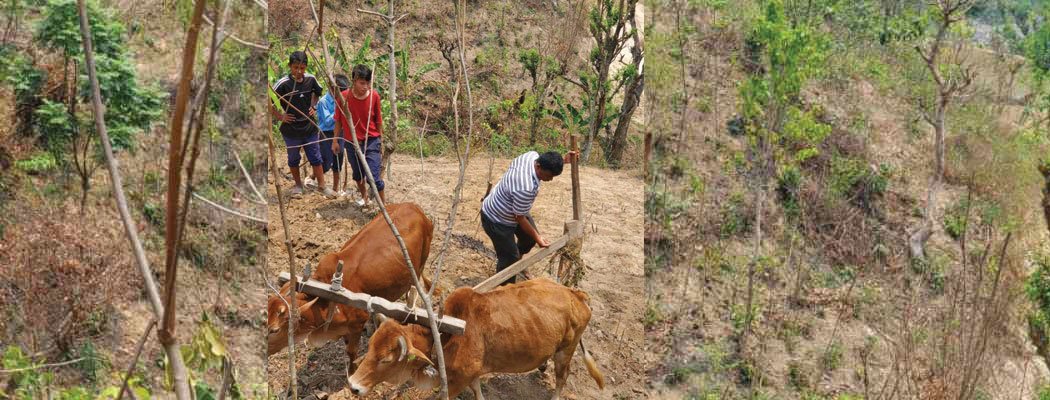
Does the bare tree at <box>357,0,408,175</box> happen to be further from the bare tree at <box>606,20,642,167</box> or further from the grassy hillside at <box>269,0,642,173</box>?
the bare tree at <box>606,20,642,167</box>

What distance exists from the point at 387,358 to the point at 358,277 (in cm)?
72

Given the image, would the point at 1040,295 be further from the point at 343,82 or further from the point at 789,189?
the point at 343,82

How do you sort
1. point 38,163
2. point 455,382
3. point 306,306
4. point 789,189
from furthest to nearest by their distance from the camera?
1. point 789,189
2. point 38,163
3. point 455,382
4. point 306,306

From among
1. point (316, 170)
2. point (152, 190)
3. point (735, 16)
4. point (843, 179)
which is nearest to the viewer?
point (316, 170)

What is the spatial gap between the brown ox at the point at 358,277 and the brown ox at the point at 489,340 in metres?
0.35

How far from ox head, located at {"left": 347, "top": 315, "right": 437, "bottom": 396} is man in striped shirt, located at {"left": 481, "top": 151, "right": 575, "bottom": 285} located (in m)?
1.03

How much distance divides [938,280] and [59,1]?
7.25 m

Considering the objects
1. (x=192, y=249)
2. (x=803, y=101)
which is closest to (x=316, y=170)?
(x=192, y=249)

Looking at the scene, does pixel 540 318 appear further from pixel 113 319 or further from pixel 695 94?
pixel 695 94

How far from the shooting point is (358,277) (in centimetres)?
369

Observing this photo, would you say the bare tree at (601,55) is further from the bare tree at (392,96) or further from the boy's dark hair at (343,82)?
the boy's dark hair at (343,82)

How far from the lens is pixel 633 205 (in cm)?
575

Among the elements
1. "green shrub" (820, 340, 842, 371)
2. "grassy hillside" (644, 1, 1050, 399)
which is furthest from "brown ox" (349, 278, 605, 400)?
"green shrub" (820, 340, 842, 371)

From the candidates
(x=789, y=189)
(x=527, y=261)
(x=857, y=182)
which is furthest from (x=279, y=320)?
(x=857, y=182)
